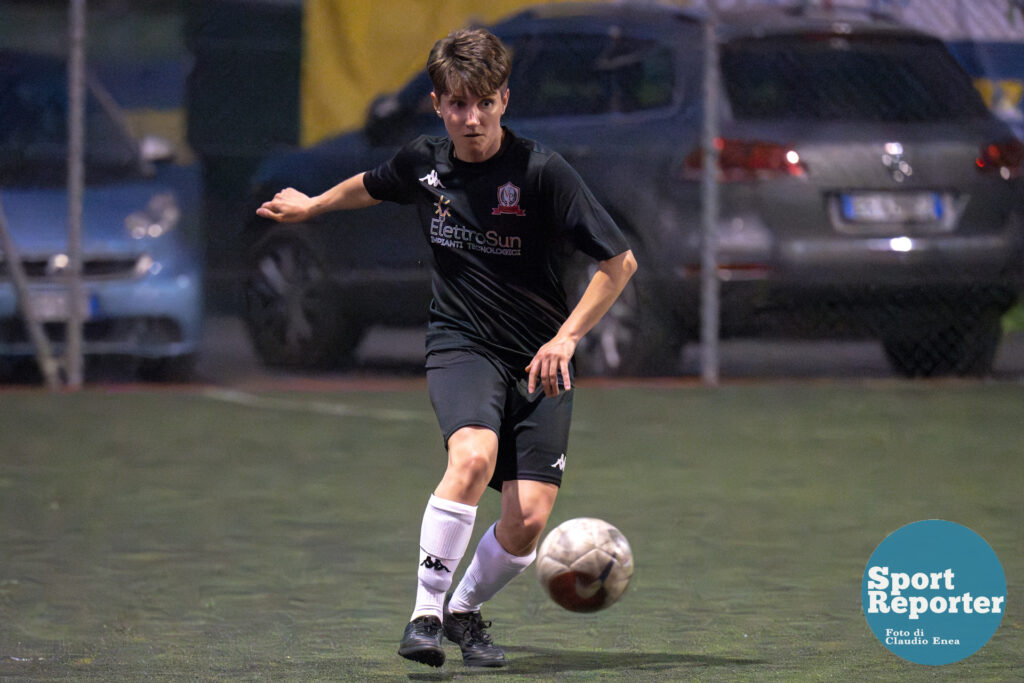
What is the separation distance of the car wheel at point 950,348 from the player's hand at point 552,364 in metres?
6.89

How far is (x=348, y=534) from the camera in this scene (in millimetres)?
6996

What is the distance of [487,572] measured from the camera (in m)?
5.26

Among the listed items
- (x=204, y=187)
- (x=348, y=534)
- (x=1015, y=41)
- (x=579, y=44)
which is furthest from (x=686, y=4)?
(x=348, y=534)

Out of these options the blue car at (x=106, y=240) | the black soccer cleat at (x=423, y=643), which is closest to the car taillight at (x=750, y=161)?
the blue car at (x=106, y=240)

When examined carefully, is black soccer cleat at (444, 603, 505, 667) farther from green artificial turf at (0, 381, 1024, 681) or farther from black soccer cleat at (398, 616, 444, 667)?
black soccer cleat at (398, 616, 444, 667)

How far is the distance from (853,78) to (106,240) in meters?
4.53

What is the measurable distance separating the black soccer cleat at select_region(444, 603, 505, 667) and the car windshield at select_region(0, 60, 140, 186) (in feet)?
21.9

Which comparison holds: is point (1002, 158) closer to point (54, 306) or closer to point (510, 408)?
point (54, 306)

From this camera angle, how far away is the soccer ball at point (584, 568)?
5.20 metres

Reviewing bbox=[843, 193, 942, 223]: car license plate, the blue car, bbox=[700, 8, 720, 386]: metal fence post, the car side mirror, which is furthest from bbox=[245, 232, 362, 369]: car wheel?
bbox=[843, 193, 942, 223]: car license plate

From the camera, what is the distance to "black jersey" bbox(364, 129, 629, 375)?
507 cm

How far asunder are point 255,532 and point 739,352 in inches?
254

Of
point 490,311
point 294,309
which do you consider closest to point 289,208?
point 490,311

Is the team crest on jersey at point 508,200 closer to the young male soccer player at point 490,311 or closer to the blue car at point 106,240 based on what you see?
the young male soccer player at point 490,311
